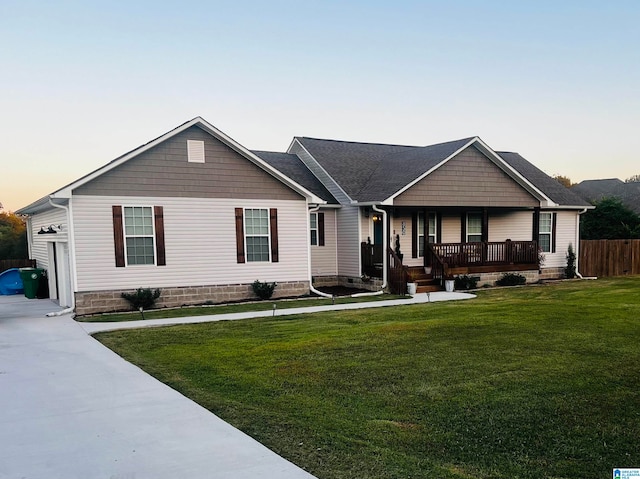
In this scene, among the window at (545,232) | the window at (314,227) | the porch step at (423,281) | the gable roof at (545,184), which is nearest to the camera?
the porch step at (423,281)

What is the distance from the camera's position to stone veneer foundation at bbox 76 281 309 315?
41.1ft

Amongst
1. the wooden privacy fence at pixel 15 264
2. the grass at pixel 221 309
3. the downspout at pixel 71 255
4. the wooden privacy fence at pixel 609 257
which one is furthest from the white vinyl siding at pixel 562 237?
the wooden privacy fence at pixel 15 264

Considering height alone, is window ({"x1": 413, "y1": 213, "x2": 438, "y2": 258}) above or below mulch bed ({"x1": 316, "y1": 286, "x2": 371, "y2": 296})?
above

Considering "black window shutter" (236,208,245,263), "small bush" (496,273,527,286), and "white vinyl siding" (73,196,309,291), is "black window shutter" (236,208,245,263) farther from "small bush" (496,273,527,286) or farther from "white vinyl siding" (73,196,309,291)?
"small bush" (496,273,527,286)

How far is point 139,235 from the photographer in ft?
42.7

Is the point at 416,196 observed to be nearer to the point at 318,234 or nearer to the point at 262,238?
the point at 318,234

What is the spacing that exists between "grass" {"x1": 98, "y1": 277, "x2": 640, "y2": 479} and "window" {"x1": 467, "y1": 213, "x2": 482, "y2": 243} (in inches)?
332

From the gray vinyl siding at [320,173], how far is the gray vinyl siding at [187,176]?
10.7 ft

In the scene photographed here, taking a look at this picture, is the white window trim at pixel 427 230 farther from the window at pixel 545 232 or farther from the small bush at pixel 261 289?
the small bush at pixel 261 289

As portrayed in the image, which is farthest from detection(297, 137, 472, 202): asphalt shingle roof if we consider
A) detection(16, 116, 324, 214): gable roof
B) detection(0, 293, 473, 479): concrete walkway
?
detection(0, 293, 473, 479): concrete walkway

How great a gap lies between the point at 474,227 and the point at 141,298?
42.8 feet

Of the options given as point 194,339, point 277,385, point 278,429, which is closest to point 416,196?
point 194,339

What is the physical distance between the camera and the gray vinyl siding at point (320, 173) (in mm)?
17484

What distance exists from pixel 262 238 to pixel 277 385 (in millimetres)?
8897
